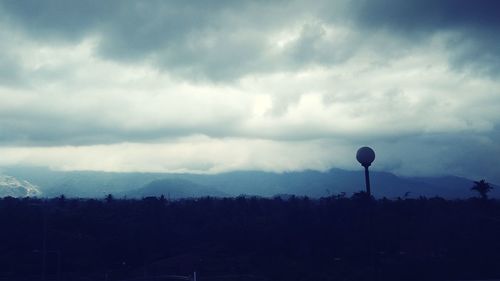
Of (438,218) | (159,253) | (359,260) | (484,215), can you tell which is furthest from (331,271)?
(484,215)

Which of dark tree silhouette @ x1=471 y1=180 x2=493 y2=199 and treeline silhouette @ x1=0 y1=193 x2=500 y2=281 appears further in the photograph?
dark tree silhouette @ x1=471 y1=180 x2=493 y2=199

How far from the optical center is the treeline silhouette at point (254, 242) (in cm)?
4065

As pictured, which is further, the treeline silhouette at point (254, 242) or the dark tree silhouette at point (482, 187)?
the dark tree silhouette at point (482, 187)

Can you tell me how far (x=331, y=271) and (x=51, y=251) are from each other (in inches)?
929

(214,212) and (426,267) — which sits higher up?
(214,212)

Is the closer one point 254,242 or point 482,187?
point 254,242

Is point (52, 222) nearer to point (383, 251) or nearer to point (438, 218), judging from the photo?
point (383, 251)

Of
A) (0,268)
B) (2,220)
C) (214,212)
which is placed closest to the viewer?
(0,268)

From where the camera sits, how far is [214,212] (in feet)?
213

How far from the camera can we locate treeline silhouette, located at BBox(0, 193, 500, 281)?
40.7 m

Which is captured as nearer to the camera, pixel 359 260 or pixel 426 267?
pixel 426 267

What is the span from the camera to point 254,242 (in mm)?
51594

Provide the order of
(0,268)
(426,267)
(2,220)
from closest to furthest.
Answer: (426,267)
(0,268)
(2,220)

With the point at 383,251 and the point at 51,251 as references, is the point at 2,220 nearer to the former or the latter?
the point at 51,251
